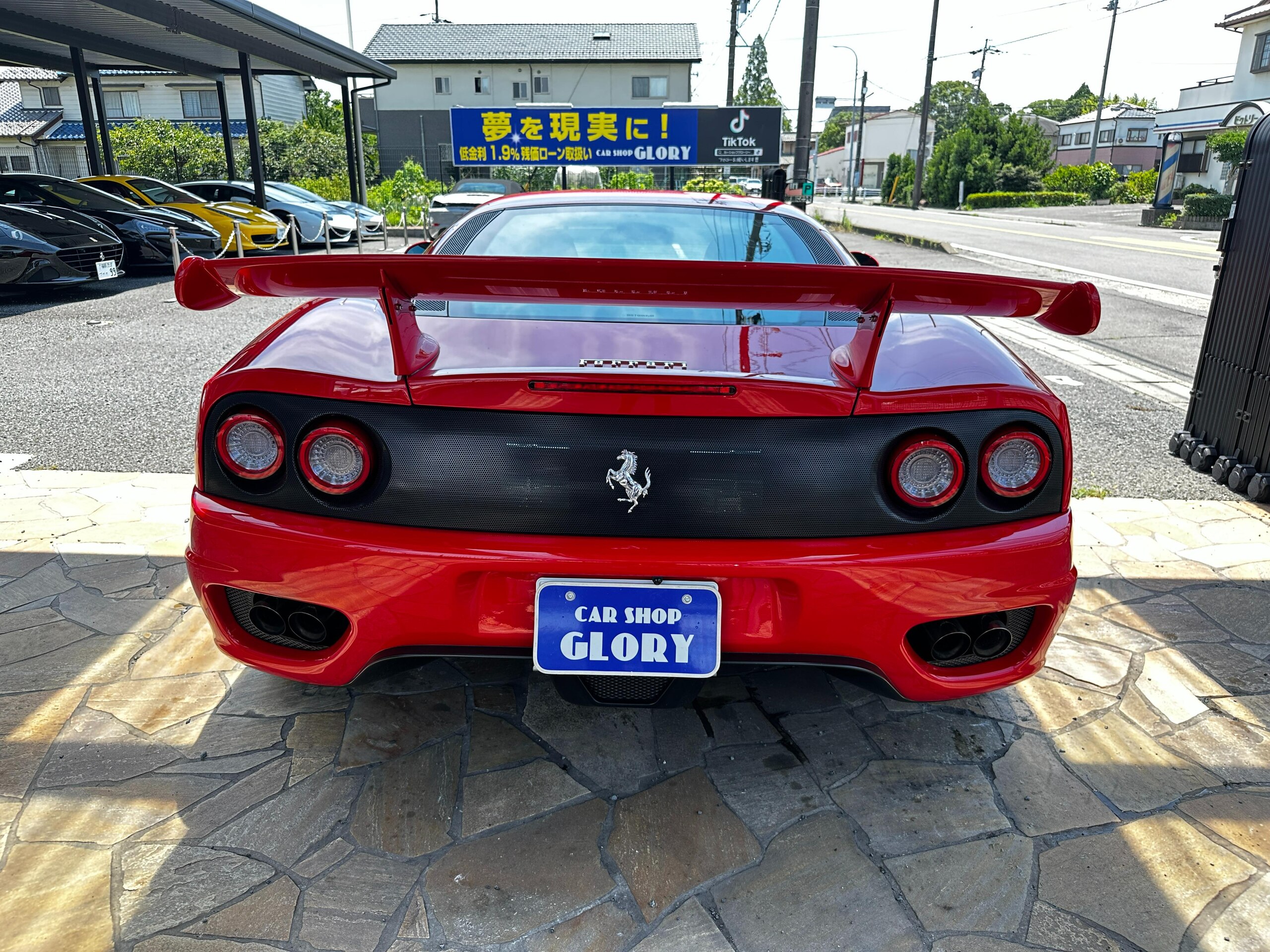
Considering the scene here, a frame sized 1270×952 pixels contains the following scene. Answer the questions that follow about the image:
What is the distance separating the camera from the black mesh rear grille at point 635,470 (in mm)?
1570

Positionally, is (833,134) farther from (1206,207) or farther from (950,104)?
(1206,207)

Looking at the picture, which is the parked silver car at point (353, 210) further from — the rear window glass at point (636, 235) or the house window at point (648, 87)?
the house window at point (648, 87)

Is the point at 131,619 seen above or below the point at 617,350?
below

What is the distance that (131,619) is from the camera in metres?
2.59

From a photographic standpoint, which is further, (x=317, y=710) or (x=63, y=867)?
(x=317, y=710)

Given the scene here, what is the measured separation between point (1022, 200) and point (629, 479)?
47137 mm

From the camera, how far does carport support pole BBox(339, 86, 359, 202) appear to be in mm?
17792

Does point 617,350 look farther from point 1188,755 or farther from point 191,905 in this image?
point 1188,755

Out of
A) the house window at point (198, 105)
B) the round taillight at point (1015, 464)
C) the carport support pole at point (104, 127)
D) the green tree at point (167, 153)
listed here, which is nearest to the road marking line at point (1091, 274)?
the round taillight at point (1015, 464)

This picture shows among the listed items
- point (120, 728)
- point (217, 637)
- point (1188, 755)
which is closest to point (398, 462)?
point (217, 637)

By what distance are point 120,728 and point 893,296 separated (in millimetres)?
2017

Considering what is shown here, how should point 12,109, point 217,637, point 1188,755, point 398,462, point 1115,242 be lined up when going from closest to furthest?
point 398,462 → point 217,637 → point 1188,755 → point 1115,242 → point 12,109

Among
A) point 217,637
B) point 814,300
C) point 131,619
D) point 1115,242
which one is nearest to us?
point 814,300

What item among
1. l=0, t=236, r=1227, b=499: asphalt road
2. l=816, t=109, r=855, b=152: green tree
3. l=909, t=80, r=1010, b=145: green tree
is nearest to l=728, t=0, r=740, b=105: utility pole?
l=0, t=236, r=1227, b=499: asphalt road
